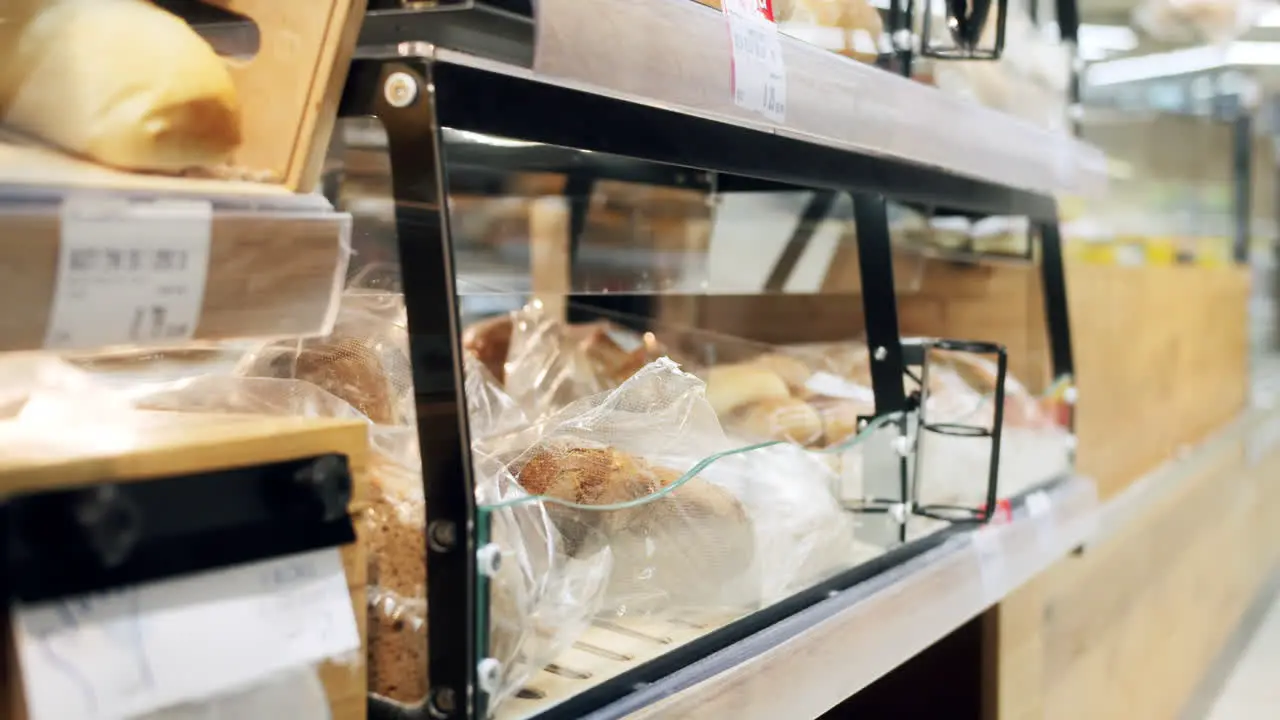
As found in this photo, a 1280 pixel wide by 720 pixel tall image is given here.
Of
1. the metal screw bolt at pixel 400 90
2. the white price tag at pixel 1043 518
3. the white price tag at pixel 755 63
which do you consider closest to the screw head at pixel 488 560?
the metal screw bolt at pixel 400 90

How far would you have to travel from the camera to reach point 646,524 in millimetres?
805

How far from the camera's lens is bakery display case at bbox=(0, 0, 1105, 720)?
0.47 m

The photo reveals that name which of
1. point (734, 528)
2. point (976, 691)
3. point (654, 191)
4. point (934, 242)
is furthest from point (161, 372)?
point (934, 242)

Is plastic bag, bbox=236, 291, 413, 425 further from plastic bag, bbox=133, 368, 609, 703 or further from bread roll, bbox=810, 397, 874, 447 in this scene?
bread roll, bbox=810, 397, 874, 447

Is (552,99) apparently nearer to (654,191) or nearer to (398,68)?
(398,68)

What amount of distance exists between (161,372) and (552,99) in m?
0.31

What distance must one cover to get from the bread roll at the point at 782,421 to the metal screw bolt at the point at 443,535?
1.62ft

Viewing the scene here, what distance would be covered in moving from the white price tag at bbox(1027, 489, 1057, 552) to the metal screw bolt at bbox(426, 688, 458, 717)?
1022 mm

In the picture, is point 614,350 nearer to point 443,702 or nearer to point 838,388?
point 838,388

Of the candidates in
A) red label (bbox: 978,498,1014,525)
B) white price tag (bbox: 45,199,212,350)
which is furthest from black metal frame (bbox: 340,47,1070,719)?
red label (bbox: 978,498,1014,525)

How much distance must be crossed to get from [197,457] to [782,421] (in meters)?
0.71

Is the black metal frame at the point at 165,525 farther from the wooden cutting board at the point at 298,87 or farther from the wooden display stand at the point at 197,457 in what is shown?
the wooden cutting board at the point at 298,87

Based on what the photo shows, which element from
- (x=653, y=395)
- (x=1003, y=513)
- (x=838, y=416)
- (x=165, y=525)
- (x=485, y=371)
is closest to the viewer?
(x=165, y=525)

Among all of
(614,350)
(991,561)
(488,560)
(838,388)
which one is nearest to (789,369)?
(838,388)
